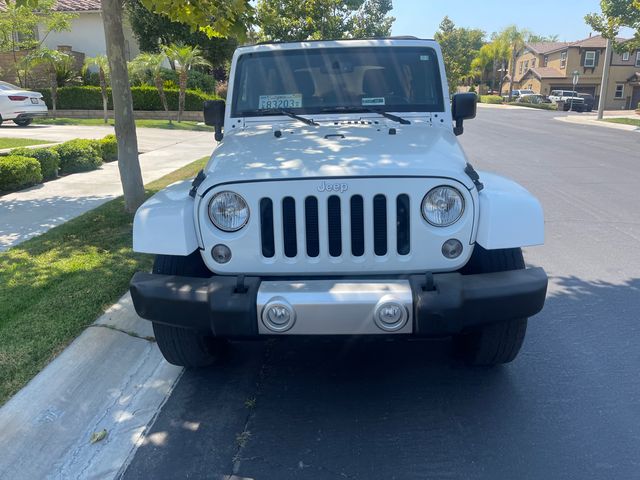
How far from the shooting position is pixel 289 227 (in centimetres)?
300

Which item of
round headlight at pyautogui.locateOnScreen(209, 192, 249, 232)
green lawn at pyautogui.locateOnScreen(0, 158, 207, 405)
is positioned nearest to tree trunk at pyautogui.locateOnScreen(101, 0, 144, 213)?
green lawn at pyautogui.locateOnScreen(0, 158, 207, 405)

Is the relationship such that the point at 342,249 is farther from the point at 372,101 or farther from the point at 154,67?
the point at 154,67

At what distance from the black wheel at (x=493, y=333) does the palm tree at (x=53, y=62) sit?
75.0 ft

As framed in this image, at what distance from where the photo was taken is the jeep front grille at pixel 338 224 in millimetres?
2932

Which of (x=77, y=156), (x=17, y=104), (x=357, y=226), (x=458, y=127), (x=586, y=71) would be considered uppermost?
(x=458, y=127)

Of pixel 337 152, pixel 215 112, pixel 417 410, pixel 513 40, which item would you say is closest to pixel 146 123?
pixel 215 112

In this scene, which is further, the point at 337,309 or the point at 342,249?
the point at 342,249

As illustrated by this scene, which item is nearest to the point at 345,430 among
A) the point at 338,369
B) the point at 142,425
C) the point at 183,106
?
the point at 338,369

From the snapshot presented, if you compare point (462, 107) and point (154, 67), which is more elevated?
point (154, 67)

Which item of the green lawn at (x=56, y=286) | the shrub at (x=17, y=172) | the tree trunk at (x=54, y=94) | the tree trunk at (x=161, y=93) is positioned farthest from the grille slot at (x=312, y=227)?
the tree trunk at (x=54, y=94)

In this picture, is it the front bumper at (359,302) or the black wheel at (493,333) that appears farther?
the black wheel at (493,333)

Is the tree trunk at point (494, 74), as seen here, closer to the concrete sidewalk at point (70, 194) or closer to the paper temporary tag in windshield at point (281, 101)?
the concrete sidewalk at point (70, 194)

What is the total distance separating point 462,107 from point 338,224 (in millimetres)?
2044

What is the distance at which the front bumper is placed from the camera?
2.73 meters
